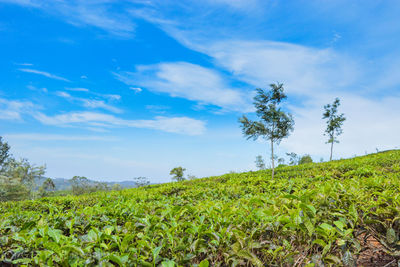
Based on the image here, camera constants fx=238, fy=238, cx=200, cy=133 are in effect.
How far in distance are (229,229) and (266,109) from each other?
16.2m

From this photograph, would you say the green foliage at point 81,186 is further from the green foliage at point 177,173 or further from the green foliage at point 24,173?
the green foliage at point 177,173

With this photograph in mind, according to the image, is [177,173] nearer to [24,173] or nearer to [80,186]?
[80,186]

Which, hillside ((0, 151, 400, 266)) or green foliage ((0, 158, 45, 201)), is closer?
hillside ((0, 151, 400, 266))

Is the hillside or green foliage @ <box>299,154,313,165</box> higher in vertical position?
green foliage @ <box>299,154,313,165</box>

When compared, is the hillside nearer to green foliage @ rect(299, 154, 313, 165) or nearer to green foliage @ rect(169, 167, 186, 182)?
green foliage @ rect(169, 167, 186, 182)

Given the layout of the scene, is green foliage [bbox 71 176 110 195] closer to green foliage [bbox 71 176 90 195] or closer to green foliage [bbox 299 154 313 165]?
green foliage [bbox 71 176 90 195]

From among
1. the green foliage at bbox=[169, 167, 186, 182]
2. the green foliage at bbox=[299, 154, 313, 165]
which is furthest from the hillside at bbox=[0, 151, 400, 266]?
the green foliage at bbox=[299, 154, 313, 165]

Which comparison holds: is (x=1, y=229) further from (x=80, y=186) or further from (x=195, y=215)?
(x=80, y=186)

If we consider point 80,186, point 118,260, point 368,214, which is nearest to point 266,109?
point 368,214

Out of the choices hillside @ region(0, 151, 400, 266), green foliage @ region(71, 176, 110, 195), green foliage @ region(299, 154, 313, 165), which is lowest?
green foliage @ region(71, 176, 110, 195)

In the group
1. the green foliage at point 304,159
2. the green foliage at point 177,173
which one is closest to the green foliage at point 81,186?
the green foliage at point 177,173

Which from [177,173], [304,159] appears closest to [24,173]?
[177,173]

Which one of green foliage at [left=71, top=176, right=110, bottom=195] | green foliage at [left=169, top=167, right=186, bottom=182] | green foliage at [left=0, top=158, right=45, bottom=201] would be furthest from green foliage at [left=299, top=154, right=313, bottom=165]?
green foliage at [left=0, top=158, right=45, bottom=201]

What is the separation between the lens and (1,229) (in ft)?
7.97
